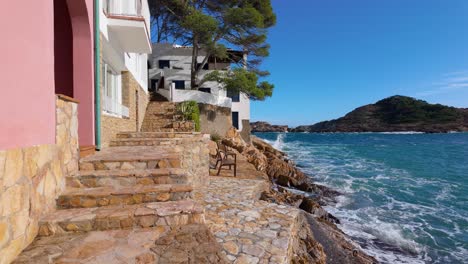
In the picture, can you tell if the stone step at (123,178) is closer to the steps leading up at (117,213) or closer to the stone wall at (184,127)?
the steps leading up at (117,213)

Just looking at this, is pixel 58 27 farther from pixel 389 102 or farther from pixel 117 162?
pixel 389 102

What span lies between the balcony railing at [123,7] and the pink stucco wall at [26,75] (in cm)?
469

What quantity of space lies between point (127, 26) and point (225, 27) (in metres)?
15.4

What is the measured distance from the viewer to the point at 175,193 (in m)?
3.83

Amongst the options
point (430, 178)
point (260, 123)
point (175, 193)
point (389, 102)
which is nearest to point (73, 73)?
point (175, 193)

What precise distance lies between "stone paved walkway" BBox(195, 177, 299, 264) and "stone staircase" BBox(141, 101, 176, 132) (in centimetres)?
777

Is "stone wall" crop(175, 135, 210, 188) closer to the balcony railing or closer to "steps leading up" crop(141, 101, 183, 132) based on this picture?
the balcony railing

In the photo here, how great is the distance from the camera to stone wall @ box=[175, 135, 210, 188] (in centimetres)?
734

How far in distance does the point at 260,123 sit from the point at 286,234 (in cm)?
12528

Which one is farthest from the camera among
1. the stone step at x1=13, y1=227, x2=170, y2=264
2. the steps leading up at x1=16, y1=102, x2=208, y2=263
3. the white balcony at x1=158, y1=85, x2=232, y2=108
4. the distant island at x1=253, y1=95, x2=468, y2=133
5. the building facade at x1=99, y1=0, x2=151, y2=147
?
the distant island at x1=253, y1=95, x2=468, y2=133

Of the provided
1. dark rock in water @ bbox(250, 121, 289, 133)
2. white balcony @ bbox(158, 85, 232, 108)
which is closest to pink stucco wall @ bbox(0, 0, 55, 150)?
white balcony @ bbox(158, 85, 232, 108)

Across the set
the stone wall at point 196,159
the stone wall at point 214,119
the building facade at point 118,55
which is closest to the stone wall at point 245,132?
the stone wall at point 214,119

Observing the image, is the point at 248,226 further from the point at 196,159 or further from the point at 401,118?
the point at 401,118

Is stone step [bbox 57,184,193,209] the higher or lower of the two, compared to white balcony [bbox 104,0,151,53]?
lower
